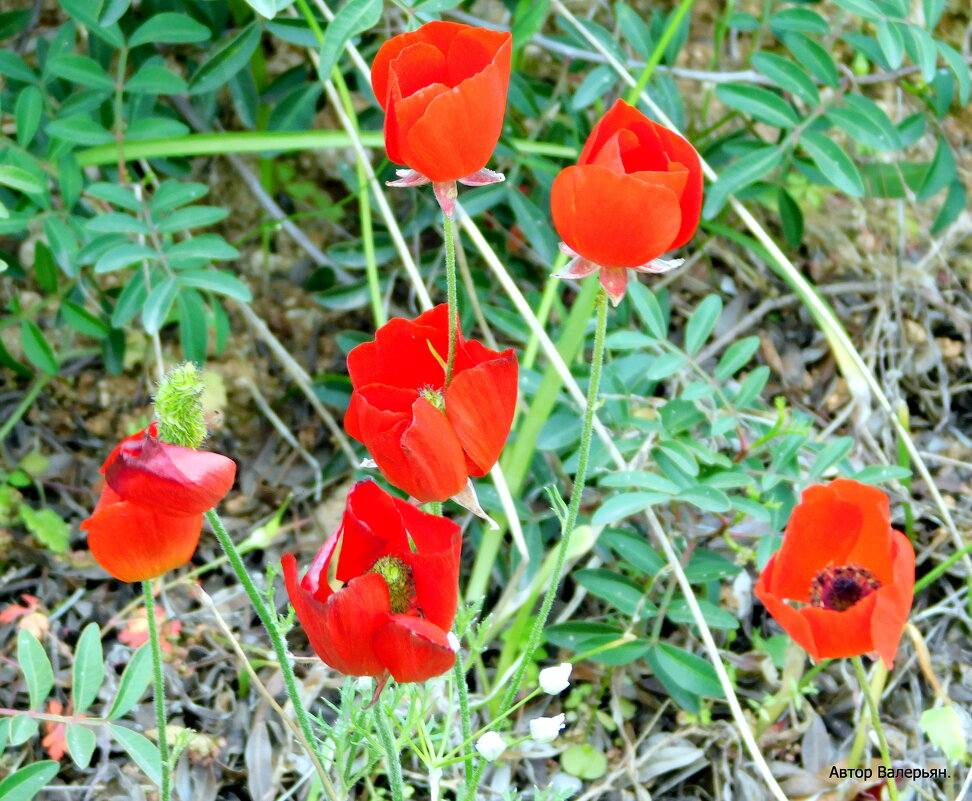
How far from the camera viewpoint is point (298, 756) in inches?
51.5

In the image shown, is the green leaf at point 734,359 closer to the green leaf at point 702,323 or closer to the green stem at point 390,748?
the green leaf at point 702,323

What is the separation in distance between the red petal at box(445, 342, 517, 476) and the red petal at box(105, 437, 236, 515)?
0.52ft

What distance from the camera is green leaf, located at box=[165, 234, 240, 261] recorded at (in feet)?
4.62

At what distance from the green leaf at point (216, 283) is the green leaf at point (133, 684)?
1.77 feet

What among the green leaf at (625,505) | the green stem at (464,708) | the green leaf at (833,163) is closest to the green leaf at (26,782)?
the green stem at (464,708)

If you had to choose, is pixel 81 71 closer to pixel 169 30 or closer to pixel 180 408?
pixel 169 30

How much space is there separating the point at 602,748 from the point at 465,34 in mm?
975

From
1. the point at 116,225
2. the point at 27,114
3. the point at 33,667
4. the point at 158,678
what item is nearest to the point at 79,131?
the point at 27,114

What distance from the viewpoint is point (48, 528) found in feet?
5.00

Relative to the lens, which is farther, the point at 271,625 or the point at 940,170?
the point at 940,170

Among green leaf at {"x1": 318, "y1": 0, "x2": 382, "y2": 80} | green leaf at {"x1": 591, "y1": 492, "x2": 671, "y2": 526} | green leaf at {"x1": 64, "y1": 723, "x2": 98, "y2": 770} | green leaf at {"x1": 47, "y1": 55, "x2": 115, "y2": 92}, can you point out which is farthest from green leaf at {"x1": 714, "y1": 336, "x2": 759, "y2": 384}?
green leaf at {"x1": 47, "y1": 55, "x2": 115, "y2": 92}

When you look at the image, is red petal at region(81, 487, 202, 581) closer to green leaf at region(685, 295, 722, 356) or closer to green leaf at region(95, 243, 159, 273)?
green leaf at region(95, 243, 159, 273)

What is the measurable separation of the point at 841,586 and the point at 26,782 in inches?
30.4

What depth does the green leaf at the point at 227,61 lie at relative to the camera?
149 cm
